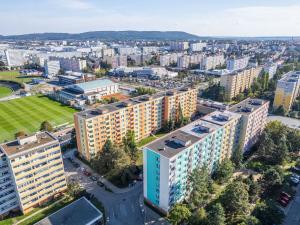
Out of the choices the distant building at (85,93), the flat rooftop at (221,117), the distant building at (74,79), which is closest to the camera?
the flat rooftop at (221,117)

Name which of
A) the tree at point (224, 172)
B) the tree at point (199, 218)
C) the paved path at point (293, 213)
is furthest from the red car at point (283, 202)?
the tree at point (199, 218)

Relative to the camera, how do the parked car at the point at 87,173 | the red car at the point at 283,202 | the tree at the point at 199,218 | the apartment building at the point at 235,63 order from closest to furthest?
the tree at the point at 199,218 → the red car at the point at 283,202 → the parked car at the point at 87,173 → the apartment building at the point at 235,63

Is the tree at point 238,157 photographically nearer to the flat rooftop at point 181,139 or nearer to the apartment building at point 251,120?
the apartment building at point 251,120

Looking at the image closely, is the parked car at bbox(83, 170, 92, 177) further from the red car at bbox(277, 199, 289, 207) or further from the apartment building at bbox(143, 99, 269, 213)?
the red car at bbox(277, 199, 289, 207)

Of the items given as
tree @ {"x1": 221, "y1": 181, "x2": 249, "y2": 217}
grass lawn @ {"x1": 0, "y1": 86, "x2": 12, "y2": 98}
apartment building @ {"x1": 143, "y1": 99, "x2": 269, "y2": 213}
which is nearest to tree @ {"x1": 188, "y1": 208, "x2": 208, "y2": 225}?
apartment building @ {"x1": 143, "y1": 99, "x2": 269, "y2": 213}

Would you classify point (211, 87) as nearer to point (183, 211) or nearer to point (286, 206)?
point (286, 206)
